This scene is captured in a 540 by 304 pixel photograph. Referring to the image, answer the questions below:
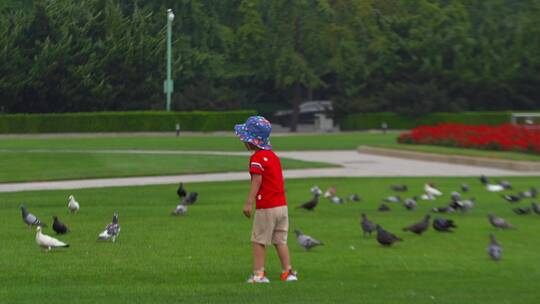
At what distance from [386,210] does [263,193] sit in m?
9.18

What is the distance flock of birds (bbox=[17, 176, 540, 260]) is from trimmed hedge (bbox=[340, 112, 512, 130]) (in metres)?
42.4

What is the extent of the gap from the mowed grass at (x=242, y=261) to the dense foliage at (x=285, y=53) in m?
45.8

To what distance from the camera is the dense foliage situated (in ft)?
214

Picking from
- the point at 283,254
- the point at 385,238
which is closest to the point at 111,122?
the point at 385,238

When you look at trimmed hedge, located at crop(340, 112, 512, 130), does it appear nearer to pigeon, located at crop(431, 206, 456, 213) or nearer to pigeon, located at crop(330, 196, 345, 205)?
pigeon, located at crop(330, 196, 345, 205)

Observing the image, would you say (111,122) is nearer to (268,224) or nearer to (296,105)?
(296,105)

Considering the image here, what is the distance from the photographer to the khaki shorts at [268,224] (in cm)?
1073

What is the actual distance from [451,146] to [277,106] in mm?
39974

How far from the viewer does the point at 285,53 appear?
70.2 metres

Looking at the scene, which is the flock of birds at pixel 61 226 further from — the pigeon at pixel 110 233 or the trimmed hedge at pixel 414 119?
the trimmed hedge at pixel 414 119

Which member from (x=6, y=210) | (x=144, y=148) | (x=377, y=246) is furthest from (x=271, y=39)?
(x=377, y=246)

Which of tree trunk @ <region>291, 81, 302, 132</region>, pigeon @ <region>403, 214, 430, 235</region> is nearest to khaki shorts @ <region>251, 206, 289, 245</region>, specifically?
pigeon @ <region>403, 214, 430, 235</region>

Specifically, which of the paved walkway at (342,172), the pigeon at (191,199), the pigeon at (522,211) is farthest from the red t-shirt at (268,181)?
the paved walkway at (342,172)

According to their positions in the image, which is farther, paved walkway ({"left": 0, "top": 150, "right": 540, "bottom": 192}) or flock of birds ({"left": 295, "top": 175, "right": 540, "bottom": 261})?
paved walkway ({"left": 0, "top": 150, "right": 540, "bottom": 192})
